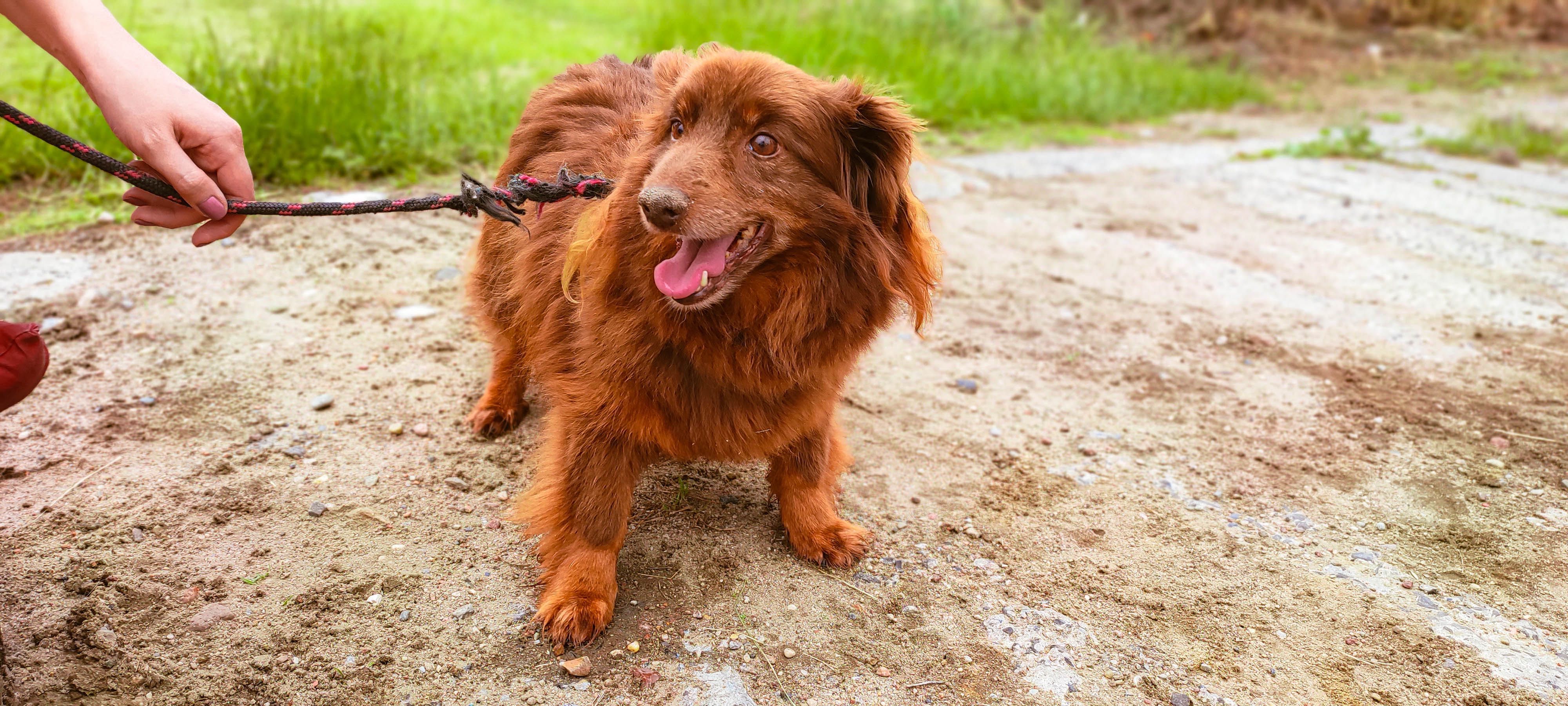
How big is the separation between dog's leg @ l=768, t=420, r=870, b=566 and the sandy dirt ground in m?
0.07

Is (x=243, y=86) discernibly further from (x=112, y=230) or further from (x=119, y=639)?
(x=119, y=639)

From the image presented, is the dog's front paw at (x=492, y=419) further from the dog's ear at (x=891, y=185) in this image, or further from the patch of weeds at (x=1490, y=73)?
the patch of weeds at (x=1490, y=73)

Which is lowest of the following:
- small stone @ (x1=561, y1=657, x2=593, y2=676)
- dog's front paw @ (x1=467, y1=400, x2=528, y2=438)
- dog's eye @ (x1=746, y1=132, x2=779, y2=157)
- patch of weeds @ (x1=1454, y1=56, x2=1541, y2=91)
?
small stone @ (x1=561, y1=657, x2=593, y2=676)

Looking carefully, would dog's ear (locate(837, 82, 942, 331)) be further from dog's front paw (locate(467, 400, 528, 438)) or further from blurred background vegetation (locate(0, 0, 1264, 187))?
dog's front paw (locate(467, 400, 528, 438))

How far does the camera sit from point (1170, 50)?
1023 cm

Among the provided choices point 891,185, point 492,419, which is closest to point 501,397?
point 492,419

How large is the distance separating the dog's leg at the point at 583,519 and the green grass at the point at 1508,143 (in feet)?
25.2

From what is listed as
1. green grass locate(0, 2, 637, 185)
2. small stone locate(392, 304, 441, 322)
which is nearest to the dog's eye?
A: small stone locate(392, 304, 441, 322)

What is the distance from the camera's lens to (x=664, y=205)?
1936 mm

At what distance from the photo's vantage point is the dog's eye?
7.13ft

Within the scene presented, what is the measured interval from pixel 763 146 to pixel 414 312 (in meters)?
2.27

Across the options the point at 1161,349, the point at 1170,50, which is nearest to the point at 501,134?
the point at 1161,349

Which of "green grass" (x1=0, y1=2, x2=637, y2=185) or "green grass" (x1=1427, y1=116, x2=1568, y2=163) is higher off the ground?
"green grass" (x1=0, y1=2, x2=637, y2=185)

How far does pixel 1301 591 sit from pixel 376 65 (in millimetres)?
5445
